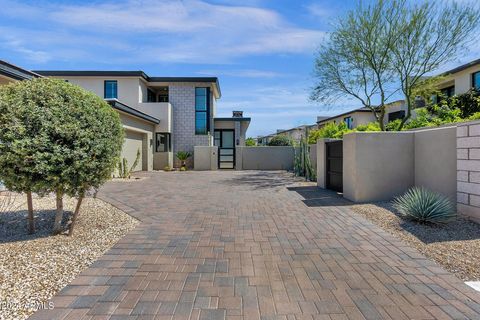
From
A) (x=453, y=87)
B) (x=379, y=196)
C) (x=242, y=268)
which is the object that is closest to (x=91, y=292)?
(x=242, y=268)

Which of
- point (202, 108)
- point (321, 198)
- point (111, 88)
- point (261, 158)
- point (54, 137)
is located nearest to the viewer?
point (54, 137)

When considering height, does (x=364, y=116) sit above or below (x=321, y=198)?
above

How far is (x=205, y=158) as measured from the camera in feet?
66.6

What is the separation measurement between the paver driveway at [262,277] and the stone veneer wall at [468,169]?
1894 mm

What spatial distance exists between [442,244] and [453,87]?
20682mm

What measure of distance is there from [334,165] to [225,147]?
14236 millimetres

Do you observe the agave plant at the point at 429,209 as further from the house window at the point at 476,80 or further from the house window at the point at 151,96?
the house window at the point at 151,96

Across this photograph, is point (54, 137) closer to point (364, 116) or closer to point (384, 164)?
point (384, 164)

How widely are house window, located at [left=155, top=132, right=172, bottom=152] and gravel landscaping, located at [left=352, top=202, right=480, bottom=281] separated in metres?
16.3

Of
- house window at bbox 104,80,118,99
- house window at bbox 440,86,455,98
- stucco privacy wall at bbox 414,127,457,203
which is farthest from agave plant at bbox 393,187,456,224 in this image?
house window at bbox 104,80,118,99

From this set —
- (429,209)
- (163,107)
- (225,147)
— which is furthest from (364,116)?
(429,209)

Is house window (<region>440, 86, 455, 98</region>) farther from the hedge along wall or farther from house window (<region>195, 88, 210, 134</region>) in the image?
house window (<region>195, 88, 210, 134</region>)

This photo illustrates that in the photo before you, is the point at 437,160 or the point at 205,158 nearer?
the point at 437,160

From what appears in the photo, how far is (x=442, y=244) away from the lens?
4.43 metres
